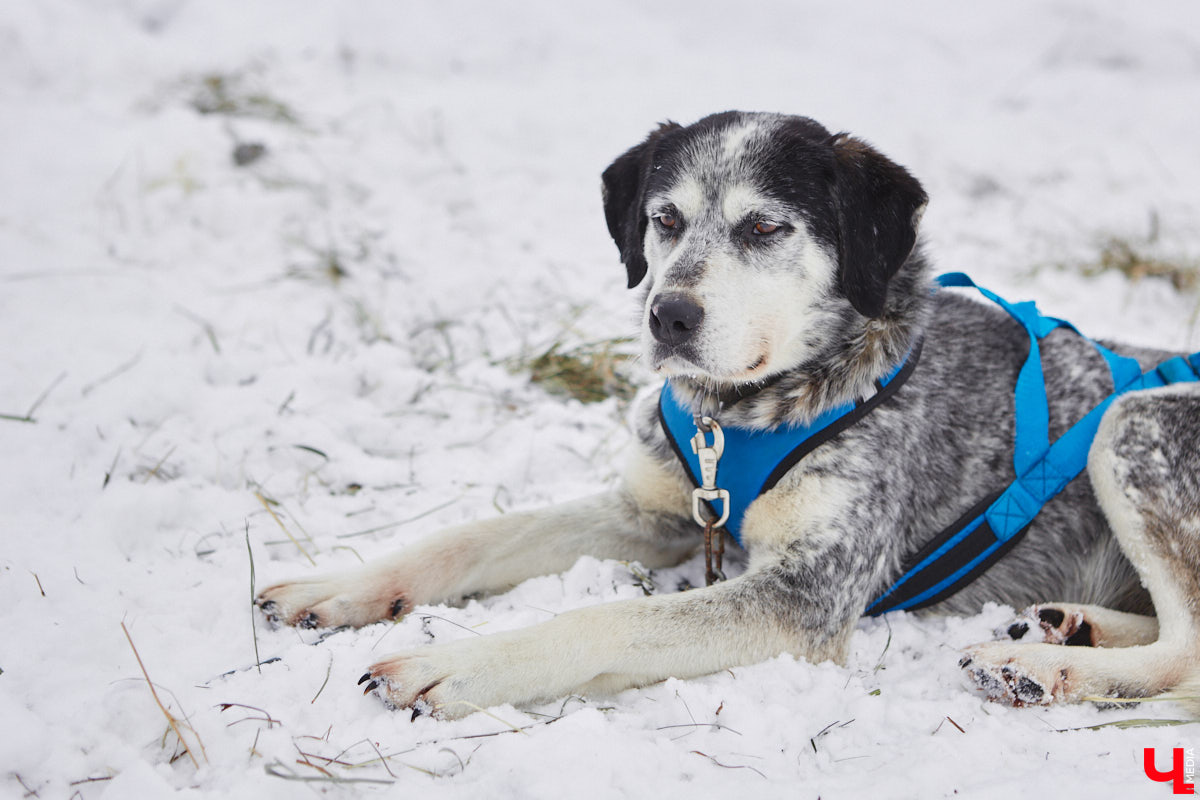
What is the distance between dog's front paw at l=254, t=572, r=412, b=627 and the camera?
268 centimetres

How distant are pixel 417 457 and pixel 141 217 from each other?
331 centimetres

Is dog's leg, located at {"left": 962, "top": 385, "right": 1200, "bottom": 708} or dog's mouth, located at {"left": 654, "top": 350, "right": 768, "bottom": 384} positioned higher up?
dog's mouth, located at {"left": 654, "top": 350, "right": 768, "bottom": 384}

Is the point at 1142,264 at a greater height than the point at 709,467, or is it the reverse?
the point at 1142,264

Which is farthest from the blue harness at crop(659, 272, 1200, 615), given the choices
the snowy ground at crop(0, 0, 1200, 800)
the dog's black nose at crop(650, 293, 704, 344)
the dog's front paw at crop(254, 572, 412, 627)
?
the dog's front paw at crop(254, 572, 412, 627)

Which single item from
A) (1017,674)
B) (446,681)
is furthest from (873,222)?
(446,681)

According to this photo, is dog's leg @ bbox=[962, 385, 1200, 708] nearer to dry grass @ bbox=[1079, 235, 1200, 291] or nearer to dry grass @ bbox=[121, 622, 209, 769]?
dry grass @ bbox=[121, 622, 209, 769]

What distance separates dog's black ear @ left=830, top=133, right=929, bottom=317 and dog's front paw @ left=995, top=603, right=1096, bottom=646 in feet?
4.11

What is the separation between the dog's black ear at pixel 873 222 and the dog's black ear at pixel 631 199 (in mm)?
843

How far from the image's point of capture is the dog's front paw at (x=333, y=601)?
8.79 ft

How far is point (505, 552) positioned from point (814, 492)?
3.86 ft

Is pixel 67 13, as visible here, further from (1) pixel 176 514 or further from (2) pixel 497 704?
(2) pixel 497 704

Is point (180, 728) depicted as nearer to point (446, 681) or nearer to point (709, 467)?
point (446, 681)

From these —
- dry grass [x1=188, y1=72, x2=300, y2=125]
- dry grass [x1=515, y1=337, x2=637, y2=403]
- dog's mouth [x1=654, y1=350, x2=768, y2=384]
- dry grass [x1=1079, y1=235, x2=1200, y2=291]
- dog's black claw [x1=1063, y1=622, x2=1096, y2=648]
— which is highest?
dry grass [x1=188, y1=72, x2=300, y2=125]

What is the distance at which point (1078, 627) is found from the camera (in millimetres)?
2838
